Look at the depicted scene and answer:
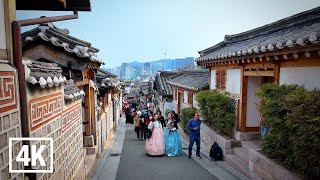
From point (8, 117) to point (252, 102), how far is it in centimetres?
999

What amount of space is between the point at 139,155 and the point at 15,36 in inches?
370

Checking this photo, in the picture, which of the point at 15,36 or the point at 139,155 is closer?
the point at 15,36

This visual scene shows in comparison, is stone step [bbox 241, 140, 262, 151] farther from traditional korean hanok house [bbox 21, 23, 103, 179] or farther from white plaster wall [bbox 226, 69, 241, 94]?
traditional korean hanok house [bbox 21, 23, 103, 179]

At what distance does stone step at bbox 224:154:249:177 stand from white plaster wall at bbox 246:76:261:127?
6.04ft

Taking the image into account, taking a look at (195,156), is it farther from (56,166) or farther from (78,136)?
(56,166)

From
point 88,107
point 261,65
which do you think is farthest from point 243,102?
point 88,107

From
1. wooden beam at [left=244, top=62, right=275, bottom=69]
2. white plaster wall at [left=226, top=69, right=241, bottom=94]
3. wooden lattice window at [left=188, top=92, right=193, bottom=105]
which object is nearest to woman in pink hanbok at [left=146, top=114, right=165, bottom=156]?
white plaster wall at [left=226, top=69, right=241, bottom=94]

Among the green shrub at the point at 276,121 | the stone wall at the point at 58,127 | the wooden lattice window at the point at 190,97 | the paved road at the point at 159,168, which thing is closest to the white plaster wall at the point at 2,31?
the stone wall at the point at 58,127

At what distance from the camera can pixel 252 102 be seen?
1122 centimetres

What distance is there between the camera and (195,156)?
11461 mm

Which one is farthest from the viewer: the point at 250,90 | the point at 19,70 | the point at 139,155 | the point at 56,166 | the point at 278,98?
the point at 139,155

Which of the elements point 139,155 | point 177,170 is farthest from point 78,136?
point 139,155

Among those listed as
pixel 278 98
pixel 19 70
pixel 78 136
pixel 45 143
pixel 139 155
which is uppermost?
pixel 19 70

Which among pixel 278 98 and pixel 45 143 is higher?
pixel 278 98
